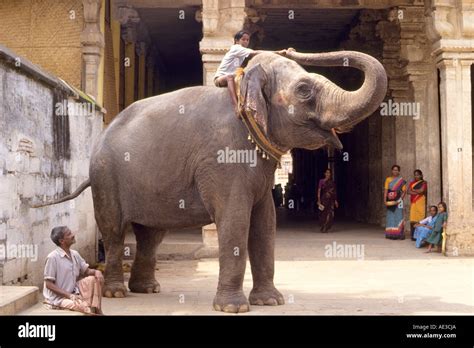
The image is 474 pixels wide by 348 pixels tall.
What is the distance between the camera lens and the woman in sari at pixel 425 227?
11.5 meters

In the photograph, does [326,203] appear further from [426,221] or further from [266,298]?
[266,298]

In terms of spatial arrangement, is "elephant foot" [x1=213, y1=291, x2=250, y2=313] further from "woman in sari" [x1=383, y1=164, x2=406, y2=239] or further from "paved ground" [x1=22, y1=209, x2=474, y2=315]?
"woman in sari" [x1=383, y1=164, x2=406, y2=239]

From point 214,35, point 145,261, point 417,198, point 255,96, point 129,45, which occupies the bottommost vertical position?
point 145,261

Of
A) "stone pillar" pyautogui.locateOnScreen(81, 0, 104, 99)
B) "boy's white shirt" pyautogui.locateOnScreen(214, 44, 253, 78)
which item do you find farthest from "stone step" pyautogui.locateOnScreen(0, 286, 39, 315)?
"stone pillar" pyautogui.locateOnScreen(81, 0, 104, 99)

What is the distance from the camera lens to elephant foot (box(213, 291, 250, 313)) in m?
5.54

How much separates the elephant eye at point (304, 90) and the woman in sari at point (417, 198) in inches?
309

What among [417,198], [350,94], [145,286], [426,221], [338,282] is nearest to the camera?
[350,94]

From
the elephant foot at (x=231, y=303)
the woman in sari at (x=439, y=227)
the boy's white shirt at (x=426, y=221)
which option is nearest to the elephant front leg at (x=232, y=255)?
the elephant foot at (x=231, y=303)

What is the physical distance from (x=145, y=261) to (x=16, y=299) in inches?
74.2
